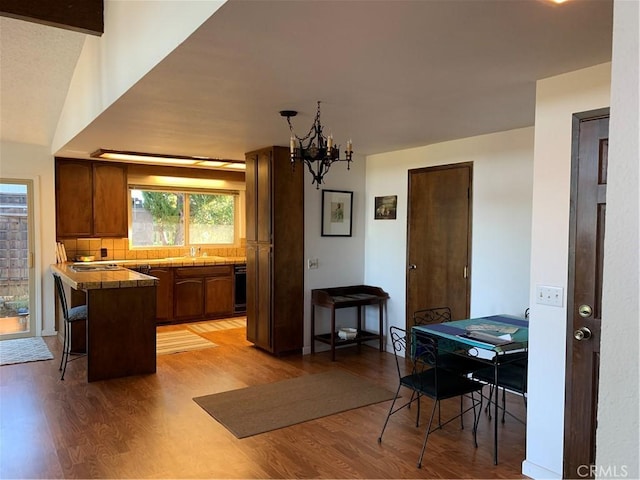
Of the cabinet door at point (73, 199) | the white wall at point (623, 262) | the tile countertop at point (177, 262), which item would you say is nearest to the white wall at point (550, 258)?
the white wall at point (623, 262)

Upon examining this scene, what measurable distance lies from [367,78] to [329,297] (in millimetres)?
2953

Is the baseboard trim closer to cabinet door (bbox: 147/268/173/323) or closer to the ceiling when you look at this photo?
the ceiling

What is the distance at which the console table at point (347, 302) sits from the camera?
200 inches

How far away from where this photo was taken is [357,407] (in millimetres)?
3732

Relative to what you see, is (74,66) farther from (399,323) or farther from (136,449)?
(399,323)

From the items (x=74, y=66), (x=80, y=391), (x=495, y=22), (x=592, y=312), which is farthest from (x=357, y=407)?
(x=74, y=66)

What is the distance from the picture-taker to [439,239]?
477 centimetres

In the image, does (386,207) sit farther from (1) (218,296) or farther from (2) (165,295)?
(2) (165,295)

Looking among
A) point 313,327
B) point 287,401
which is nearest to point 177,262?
point 313,327

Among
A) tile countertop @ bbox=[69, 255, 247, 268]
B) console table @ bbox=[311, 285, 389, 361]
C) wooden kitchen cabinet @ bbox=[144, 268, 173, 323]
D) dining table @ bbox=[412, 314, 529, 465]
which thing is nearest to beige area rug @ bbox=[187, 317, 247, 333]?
wooden kitchen cabinet @ bbox=[144, 268, 173, 323]

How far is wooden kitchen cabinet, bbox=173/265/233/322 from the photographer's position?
22.1ft

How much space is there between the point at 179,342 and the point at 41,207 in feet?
7.86

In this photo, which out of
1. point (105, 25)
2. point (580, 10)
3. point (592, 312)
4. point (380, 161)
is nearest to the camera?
point (580, 10)

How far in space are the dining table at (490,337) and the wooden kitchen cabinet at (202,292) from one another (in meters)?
4.38
